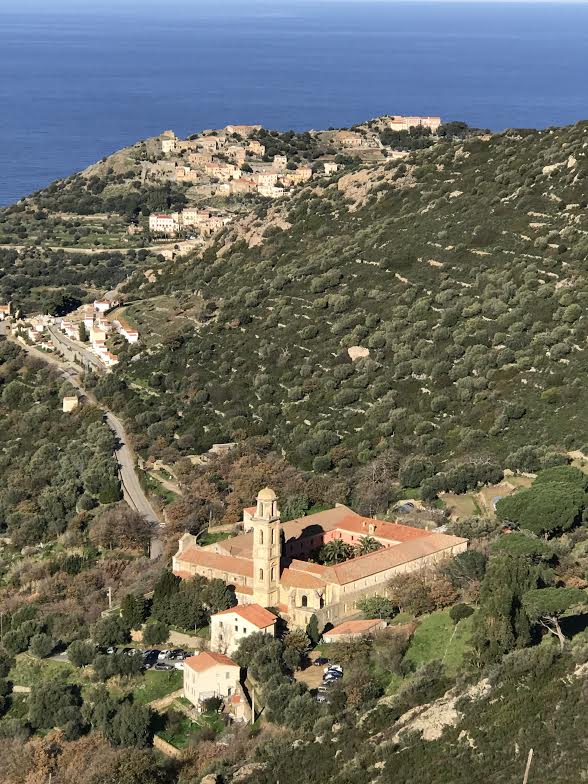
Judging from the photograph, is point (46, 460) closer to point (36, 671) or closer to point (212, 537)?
point (212, 537)

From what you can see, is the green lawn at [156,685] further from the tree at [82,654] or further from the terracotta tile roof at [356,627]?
the terracotta tile roof at [356,627]

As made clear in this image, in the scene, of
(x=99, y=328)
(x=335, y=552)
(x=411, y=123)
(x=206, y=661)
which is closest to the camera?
(x=206, y=661)

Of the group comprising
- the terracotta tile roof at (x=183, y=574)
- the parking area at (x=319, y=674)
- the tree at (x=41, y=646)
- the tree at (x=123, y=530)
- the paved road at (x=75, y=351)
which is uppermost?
the parking area at (x=319, y=674)

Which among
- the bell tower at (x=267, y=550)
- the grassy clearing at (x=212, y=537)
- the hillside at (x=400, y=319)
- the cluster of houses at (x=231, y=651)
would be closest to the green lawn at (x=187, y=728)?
the cluster of houses at (x=231, y=651)

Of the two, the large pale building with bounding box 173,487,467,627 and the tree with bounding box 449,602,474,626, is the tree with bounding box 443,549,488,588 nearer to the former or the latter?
the large pale building with bounding box 173,487,467,627

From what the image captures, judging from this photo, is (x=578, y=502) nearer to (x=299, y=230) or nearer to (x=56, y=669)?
(x=56, y=669)

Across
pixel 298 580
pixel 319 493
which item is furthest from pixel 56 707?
pixel 319 493

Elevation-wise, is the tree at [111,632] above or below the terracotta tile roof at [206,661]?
below

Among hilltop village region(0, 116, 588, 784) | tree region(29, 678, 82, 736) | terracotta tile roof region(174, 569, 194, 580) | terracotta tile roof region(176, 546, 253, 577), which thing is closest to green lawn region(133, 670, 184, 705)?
hilltop village region(0, 116, 588, 784)
